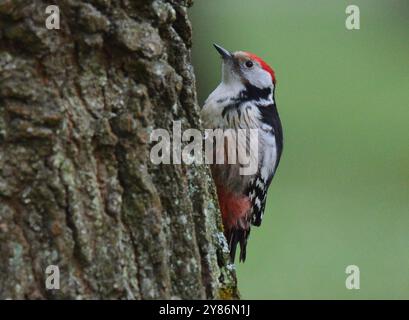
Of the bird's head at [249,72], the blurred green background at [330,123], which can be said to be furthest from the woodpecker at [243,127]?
the blurred green background at [330,123]

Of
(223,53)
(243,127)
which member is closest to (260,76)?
(223,53)

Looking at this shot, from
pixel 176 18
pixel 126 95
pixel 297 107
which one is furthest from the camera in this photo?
pixel 297 107

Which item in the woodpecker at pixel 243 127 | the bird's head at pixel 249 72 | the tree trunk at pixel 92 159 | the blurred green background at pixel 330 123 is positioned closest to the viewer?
the tree trunk at pixel 92 159

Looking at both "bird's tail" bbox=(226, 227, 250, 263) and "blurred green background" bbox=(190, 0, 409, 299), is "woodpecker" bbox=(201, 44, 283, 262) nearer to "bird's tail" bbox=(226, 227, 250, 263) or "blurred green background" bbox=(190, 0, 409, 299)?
"bird's tail" bbox=(226, 227, 250, 263)

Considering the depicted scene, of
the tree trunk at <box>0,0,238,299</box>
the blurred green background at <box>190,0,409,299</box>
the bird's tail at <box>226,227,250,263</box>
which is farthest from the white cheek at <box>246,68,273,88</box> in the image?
the blurred green background at <box>190,0,409,299</box>

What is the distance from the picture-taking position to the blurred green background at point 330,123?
819 centimetres

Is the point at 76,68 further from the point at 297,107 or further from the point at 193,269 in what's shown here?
the point at 297,107

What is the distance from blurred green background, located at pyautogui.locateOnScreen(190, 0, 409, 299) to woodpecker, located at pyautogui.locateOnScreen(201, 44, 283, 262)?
2.96 metres

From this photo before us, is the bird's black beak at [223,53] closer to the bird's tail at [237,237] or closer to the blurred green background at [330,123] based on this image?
the bird's tail at [237,237]

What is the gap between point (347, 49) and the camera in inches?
394

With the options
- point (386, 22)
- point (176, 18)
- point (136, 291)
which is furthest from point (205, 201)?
point (386, 22)

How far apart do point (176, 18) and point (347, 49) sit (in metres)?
7.15

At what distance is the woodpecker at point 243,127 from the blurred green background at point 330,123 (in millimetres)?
2962

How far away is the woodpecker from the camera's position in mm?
4672
